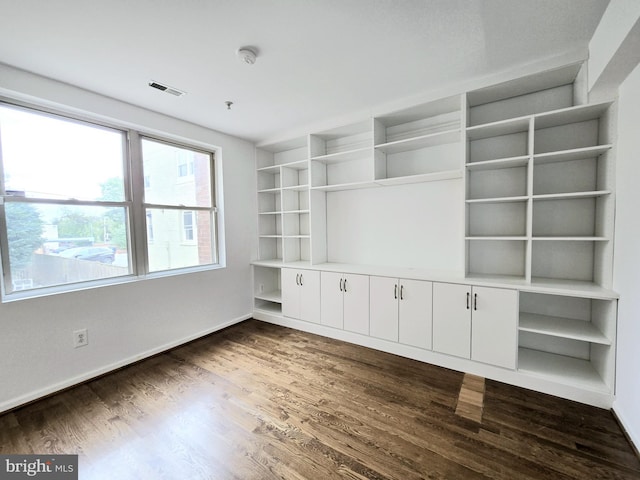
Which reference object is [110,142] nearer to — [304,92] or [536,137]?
[304,92]

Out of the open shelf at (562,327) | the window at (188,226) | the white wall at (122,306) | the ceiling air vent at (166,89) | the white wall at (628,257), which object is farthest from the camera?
the window at (188,226)

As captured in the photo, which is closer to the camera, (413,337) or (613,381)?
(613,381)

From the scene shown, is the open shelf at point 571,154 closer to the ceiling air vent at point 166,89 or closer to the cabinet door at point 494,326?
the cabinet door at point 494,326

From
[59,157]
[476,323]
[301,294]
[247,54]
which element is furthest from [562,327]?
[59,157]

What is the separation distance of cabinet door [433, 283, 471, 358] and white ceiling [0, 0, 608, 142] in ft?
6.37

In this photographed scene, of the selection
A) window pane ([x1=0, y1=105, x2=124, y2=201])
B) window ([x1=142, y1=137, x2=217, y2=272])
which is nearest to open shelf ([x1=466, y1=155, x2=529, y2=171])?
window ([x1=142, y1=137, x2=217, y2=272])

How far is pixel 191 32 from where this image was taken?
1719 millimetres

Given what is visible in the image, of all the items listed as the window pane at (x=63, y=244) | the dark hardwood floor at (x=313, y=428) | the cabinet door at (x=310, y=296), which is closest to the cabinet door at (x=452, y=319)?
the dark hardwood floor at (x=313, y=428)

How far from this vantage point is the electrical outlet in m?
2.37

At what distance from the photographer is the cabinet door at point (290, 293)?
3.58 m

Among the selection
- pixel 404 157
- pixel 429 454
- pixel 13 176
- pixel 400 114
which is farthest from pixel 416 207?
pixel 13 176

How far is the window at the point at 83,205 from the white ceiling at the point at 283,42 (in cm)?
50

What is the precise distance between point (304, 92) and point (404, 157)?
1.39m

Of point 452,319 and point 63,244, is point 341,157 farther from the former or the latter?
point 63,244
